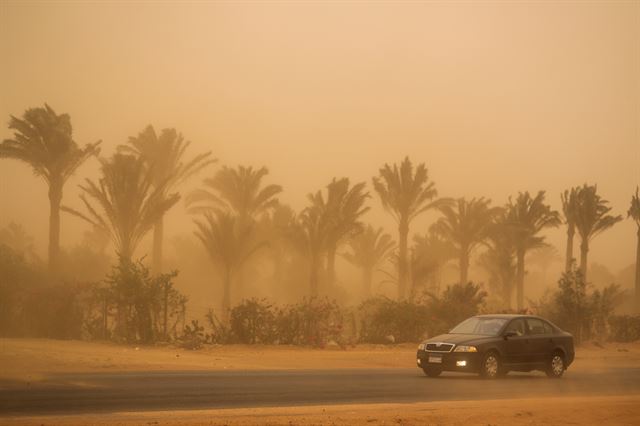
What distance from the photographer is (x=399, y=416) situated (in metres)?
14.3

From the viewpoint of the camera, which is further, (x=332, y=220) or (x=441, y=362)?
(x=332, y=220)

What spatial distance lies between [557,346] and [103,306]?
50.4 feet

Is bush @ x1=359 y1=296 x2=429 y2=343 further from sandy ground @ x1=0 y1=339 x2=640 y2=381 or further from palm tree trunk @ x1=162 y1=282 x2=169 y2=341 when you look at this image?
palm tree trunk @ x1=162 y1=282 x2=169 y2=341

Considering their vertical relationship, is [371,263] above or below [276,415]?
above

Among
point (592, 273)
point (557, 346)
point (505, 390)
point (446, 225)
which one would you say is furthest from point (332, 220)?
point (592, 273)

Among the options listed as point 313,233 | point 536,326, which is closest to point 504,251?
point 313,233

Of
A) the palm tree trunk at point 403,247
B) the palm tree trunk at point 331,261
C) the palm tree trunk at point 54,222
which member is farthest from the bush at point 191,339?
the palm tree trunk at point 403,247

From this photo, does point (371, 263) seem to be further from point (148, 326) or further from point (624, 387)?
point (624, 387)

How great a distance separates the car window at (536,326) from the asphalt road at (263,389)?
1.21 m

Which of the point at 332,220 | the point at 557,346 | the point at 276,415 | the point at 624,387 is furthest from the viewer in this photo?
the point at 332,220

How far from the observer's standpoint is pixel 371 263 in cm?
6669

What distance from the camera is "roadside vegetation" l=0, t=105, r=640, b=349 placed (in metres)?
31.2

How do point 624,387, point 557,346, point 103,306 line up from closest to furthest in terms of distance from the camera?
1. point 624,387
2. point 557,346
3. point 103,306

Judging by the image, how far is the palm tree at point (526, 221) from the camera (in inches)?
2148
